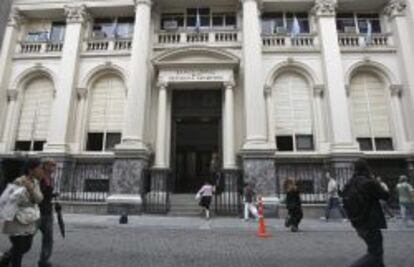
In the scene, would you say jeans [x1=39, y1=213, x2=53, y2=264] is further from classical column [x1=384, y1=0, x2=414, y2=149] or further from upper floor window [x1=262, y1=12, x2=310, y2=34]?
classical column [x1=384, y1=0, x2=414, y2=149]

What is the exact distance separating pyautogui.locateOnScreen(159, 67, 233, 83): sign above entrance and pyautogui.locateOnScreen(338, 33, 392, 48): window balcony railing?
7.06 metres

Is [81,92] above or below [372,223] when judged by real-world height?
above

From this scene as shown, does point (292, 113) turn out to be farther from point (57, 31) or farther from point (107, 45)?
point (57, 31)

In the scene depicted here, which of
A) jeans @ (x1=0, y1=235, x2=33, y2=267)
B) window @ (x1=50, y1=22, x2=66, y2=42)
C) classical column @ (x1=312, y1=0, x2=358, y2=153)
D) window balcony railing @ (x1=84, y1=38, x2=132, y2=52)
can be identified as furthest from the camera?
window @ (x1=50, y1=22, x2=66, y2=42)

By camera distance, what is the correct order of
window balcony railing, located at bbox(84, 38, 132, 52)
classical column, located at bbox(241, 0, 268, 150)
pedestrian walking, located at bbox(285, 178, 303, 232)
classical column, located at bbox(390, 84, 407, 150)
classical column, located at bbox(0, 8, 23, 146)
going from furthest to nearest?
window balcony railing, located at bbox(84, 38, 132, 52) < classical column, located at bbox(0, 8, 23, 146) < classical column, located at bbox(390, 84, 407, 150) < classical column, located at bbox(241, 0, 268, 150) < pedestrian walking, located at bbox(285, 178, 303, 232)

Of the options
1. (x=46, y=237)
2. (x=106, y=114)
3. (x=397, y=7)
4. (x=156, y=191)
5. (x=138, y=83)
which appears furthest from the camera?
(x=106, y=114)

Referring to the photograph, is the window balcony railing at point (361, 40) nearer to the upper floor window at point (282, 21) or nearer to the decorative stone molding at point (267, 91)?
the upper floor window at point (282, 21)

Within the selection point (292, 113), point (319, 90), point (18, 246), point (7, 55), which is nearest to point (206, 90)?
point (292, 113)

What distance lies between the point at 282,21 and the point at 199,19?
5.07 metres

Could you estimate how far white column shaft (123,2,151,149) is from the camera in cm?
1606

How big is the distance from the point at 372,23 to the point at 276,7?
19.6 ft


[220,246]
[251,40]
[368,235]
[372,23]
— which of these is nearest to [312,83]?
[251,40]

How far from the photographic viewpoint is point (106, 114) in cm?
1869

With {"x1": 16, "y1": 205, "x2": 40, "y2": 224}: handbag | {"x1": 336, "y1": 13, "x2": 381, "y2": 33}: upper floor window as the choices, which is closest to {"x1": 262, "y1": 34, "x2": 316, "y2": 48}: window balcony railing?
{"x1": 336, "y1": 13, "x2": 381, "y2": 33}: upper floor window
